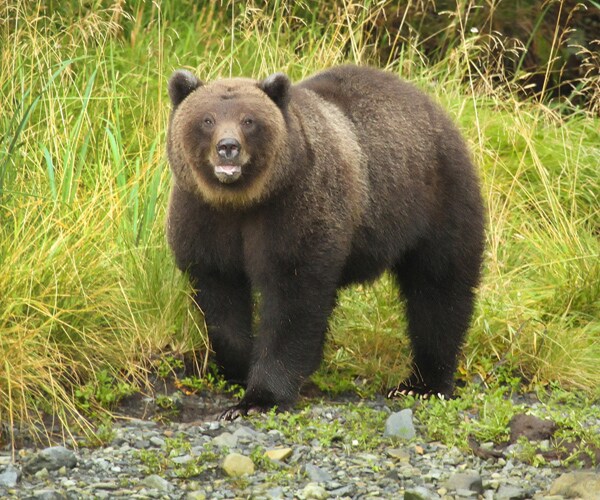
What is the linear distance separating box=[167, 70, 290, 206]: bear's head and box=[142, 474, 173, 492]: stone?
1590 mm

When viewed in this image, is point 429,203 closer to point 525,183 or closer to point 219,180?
point 219,180

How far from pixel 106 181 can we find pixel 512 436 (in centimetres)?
316

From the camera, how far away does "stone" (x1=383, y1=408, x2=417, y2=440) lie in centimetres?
604

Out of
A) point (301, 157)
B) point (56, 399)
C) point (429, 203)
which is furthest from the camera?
point (429, 203)

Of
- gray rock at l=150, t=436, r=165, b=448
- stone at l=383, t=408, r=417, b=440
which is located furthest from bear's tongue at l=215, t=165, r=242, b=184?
stone at l=383, t=408, r=417, b=440

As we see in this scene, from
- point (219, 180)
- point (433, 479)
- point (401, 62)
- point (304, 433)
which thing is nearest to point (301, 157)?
point (219, 180)

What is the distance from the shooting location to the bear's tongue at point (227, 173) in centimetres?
595

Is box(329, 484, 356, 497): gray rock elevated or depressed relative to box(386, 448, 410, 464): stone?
depressed

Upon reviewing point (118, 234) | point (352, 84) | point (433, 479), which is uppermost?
point (352, 84)

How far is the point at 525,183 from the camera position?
944 cm

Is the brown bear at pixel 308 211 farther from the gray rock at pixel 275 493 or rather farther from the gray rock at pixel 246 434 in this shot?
the gray rock at pixel 275 493

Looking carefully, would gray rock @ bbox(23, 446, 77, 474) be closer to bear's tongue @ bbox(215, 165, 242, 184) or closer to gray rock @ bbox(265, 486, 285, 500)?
gray rock @ bbox(265, 486, 285, 500)

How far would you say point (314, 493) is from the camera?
5137 mm

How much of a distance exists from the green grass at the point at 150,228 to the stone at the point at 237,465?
35.3 inches
